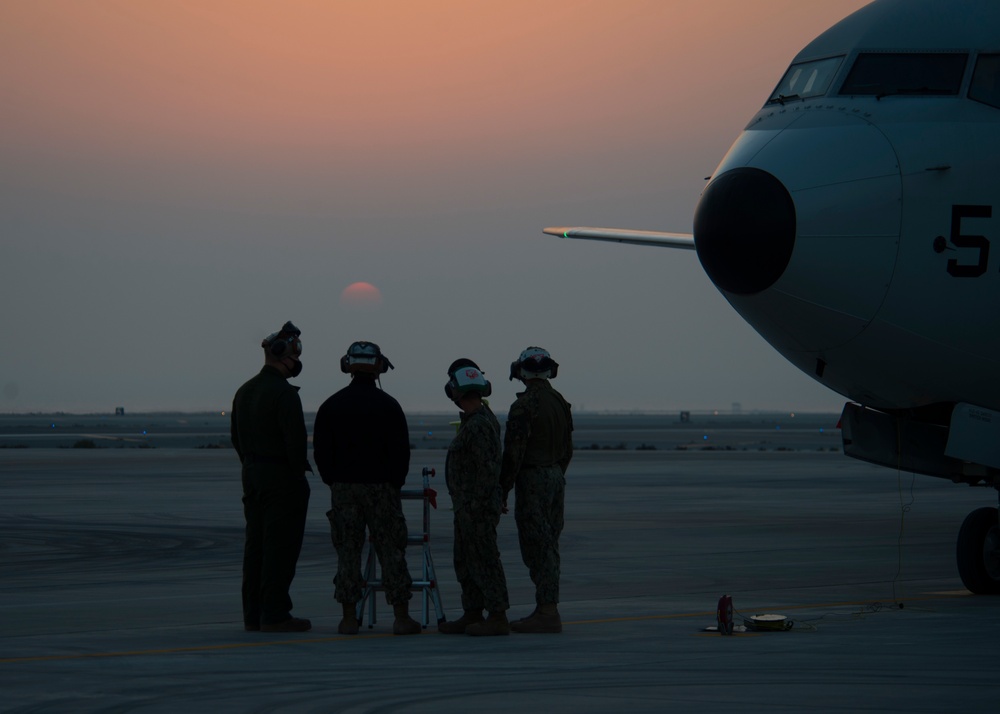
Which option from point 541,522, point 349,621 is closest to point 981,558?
point 541,522

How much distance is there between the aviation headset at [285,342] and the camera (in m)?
13.5

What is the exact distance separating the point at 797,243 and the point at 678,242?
11766mm

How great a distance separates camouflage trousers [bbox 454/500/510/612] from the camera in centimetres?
1250

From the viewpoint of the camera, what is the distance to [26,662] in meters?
10.7

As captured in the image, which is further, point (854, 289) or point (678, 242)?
point (678, 242)

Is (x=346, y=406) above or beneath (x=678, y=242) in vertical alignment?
beneath

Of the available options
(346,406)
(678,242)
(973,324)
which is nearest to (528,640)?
(346,406)

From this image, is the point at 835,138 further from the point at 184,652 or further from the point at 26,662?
the point at 26,662

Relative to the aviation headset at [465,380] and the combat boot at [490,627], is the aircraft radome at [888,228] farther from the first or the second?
the combat boot at [490,627]

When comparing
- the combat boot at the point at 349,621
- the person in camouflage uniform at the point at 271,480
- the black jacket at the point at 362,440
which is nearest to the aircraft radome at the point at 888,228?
the black jacket at the point at 362,440

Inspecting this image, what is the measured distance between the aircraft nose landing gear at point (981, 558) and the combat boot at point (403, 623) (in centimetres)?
609

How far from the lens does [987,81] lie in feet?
45.3

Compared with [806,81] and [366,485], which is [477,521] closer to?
[366,485]

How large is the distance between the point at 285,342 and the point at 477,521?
2.47m
